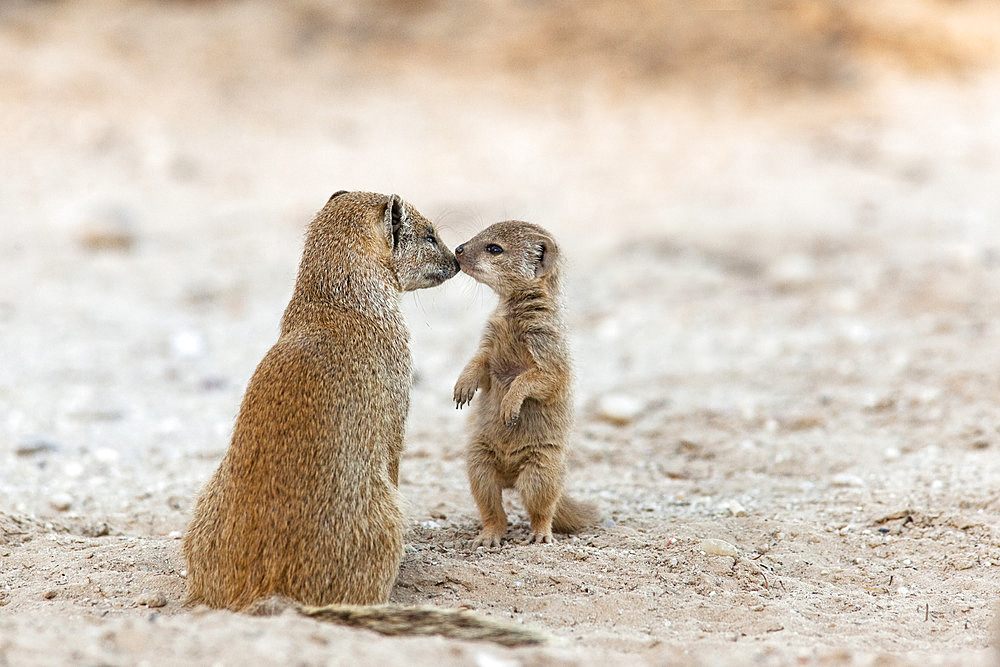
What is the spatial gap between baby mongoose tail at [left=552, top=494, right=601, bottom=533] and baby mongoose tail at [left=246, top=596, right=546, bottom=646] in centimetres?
157

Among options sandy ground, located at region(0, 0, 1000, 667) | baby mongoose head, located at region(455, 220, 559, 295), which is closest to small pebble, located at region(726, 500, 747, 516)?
sandy ground, located at region(0, 0, 1000, 667)

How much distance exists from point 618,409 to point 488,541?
2.49m

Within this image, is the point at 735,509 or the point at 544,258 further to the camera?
the point at 735,509

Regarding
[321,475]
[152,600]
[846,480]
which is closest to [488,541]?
[321,475]

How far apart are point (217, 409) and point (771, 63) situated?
31.3 feet

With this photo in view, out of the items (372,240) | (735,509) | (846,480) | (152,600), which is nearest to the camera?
(152,600)

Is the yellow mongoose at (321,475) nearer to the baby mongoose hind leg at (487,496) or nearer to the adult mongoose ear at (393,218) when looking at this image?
the adult mongoose ear at (393,218)

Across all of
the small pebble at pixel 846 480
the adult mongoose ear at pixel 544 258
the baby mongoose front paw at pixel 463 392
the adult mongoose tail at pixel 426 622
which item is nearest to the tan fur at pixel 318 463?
the adult mongoose tail at pixel 426 622

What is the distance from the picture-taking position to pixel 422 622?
3.50 metres

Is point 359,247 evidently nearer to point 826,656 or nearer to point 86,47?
point 826,656

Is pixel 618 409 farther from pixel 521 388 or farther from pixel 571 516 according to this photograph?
pixel 521 388

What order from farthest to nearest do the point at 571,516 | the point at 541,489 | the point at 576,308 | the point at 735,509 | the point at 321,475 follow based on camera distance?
the point at 576,308, the point at 735,509, the point at 571,516, the point at 541,489, the point at 321,475

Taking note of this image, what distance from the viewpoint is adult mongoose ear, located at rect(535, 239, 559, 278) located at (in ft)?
16.9

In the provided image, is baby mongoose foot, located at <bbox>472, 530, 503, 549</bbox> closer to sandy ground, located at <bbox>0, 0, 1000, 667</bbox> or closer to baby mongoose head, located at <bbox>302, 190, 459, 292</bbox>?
sandy ground, located at <bbox>0, 0, 1000, 667</bbox>
